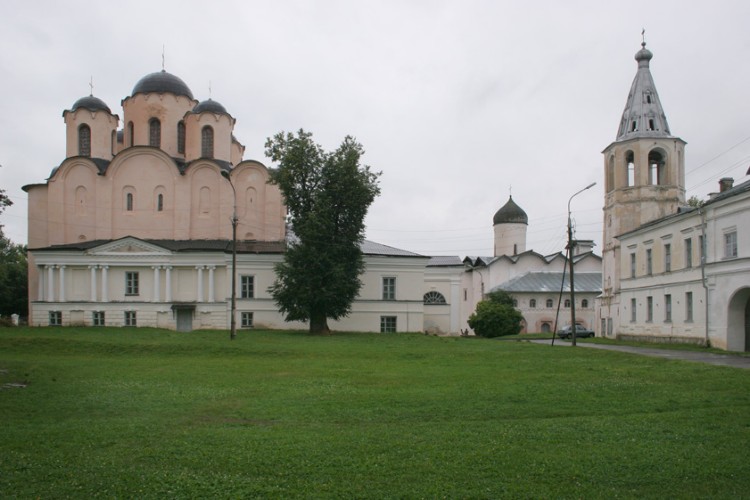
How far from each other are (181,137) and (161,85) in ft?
13.2

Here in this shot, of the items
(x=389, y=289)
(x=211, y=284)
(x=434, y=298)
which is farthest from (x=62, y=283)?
(x=434, y=298)

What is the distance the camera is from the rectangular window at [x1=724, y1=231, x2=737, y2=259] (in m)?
29.5

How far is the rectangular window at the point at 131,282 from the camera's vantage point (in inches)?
1630

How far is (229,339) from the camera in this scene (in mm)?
31031

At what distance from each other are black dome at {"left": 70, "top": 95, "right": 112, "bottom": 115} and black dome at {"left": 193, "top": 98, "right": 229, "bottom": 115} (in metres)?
6.16

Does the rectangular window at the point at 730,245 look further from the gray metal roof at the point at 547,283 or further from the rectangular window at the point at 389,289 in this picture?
the gray metal roof at the point at 547,283

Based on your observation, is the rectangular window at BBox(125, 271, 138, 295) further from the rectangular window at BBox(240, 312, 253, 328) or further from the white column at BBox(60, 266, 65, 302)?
the rectangular window at BBox(240, 312, 253, 328)

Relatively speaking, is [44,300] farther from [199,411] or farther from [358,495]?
[358,495]

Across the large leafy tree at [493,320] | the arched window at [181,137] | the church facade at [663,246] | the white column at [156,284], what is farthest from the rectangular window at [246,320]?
the church facade at [663,246]

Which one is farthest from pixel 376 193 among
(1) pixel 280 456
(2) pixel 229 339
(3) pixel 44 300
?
(1) pixel 280 456

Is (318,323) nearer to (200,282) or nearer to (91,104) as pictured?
(200,282)

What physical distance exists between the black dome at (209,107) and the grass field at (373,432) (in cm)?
3106

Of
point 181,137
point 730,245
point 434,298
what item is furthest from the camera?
point 434,298

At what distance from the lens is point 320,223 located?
36.9 m
